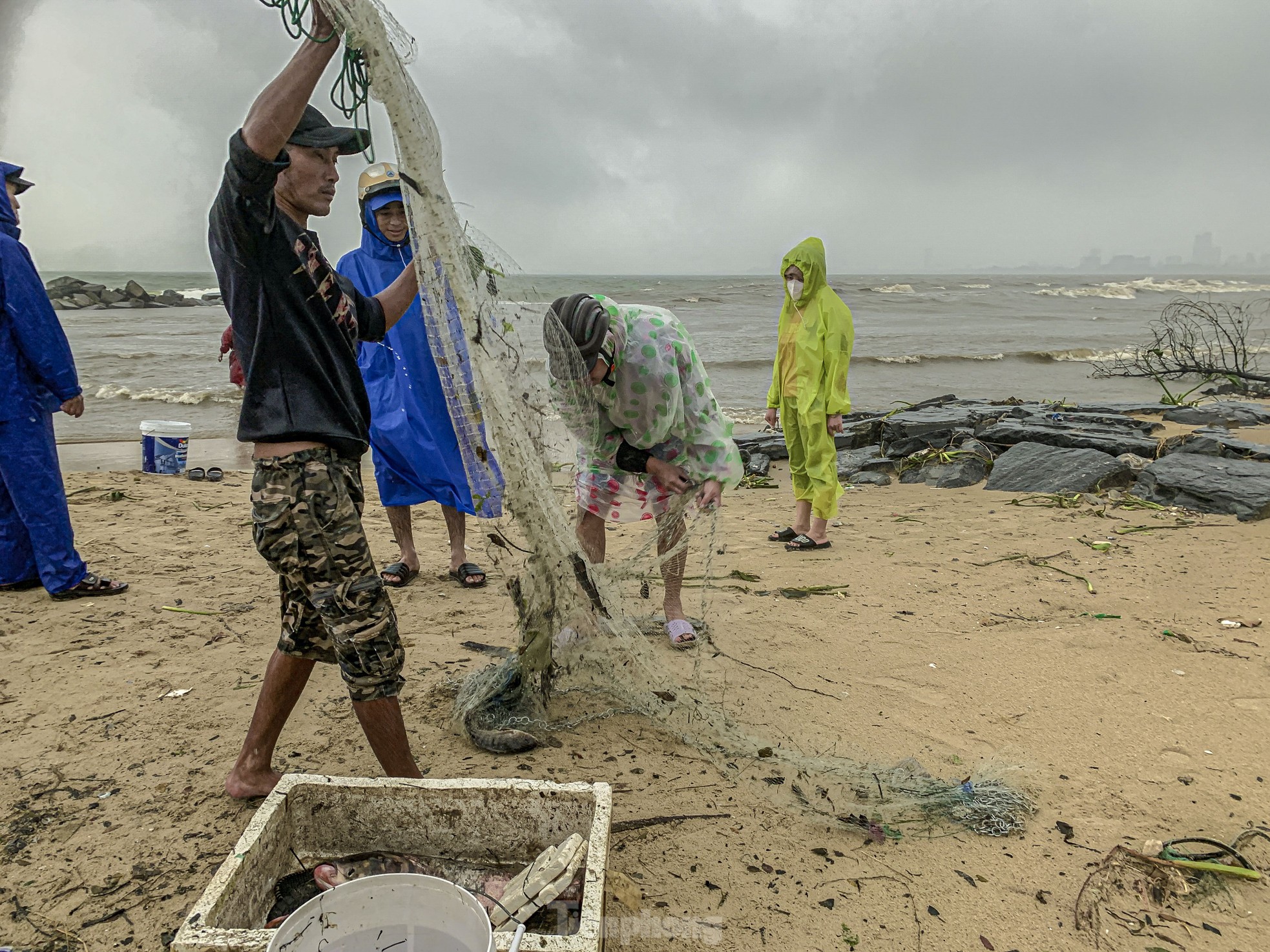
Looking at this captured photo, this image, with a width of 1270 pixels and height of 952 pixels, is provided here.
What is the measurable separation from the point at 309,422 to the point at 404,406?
2347 millimetres

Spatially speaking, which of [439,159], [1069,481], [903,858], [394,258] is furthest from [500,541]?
[1069,481]

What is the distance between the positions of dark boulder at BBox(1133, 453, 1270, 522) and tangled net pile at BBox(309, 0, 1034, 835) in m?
4.15

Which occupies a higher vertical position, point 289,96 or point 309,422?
point 289,96

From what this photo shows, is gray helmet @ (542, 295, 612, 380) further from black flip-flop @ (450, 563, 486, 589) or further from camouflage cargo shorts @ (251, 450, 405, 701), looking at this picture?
black flip-flop @ (450, 563, 486, 589)

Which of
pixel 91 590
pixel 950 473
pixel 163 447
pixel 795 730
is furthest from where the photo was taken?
pixel 950 473

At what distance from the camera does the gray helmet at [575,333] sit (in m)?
2.78

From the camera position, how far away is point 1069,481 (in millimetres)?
6344

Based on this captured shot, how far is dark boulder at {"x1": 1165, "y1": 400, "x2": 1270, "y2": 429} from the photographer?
8.95 metres

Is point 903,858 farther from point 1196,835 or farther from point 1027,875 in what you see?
point 1196,835

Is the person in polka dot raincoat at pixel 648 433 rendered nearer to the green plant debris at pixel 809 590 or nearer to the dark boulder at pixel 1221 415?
the green plant debris at pixel 809 590

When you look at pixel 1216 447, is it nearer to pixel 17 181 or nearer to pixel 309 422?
pixel 309 422

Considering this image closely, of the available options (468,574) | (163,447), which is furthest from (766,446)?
(163,447)

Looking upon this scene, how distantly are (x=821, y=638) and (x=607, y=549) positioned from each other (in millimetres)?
1156

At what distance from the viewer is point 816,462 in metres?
5.41
